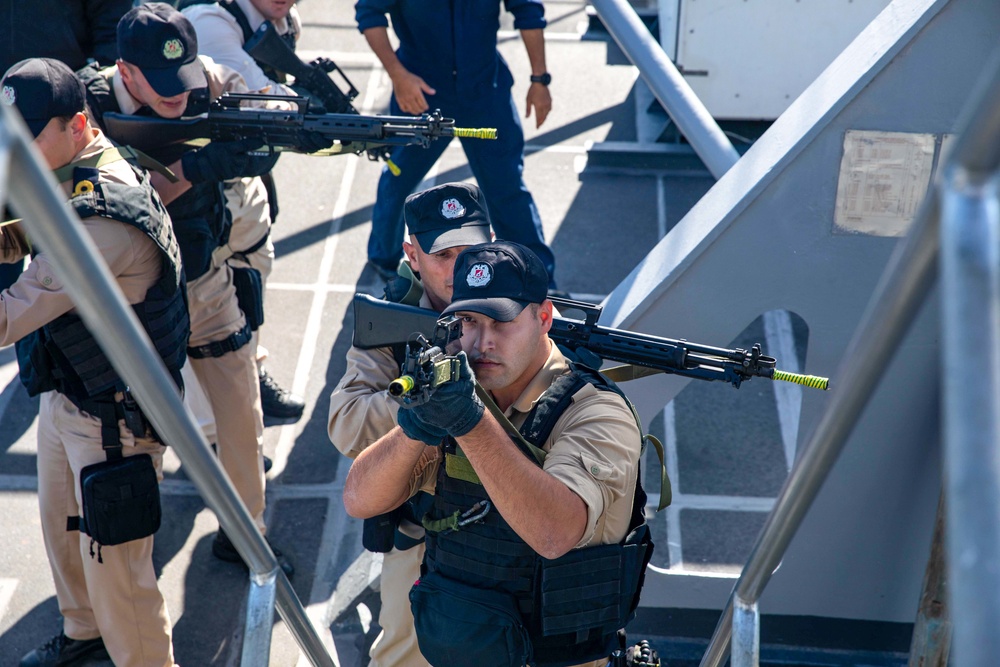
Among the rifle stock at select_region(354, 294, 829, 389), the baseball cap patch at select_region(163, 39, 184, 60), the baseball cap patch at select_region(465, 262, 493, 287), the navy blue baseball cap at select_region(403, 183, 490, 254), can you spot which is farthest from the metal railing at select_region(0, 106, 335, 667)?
the baseball cap patch at select_region(163, 39, 184, 60)

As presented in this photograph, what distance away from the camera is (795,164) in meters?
2.89

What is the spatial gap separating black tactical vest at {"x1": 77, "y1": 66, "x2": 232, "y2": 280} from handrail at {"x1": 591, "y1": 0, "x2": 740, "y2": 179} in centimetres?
160

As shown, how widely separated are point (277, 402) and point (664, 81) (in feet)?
7.55

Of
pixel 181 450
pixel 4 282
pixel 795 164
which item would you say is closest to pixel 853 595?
pixel 795 164

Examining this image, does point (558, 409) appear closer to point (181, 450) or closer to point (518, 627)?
point (518, 627)

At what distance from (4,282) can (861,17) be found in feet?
17.2

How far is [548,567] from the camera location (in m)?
2.25

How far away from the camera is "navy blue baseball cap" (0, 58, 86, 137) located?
2.86 meters

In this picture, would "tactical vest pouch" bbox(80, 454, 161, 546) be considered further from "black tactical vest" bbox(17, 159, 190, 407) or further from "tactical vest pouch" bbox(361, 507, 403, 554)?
"tactical vest pouch" bbox(361, 507, 403, 554)

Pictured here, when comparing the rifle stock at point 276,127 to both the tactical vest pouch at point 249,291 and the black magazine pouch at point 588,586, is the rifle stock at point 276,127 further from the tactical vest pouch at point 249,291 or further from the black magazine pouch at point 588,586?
the black magazine pouch at point 588,586

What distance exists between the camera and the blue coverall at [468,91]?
4.93 m

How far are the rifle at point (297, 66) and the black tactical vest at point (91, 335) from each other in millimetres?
1352

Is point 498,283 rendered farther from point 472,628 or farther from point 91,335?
point 91,335

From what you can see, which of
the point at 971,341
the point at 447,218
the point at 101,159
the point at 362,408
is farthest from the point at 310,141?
the point at 971,341
